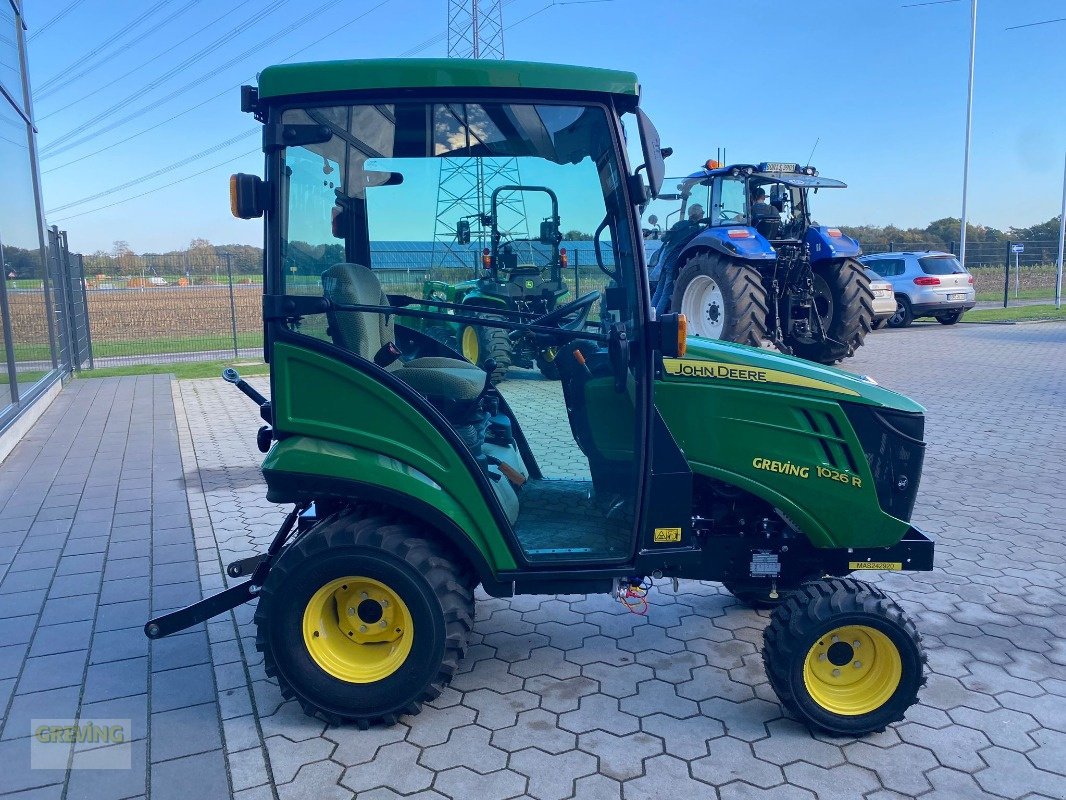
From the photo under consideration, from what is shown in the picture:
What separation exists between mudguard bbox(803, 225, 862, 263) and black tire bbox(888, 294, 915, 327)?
25.9ft

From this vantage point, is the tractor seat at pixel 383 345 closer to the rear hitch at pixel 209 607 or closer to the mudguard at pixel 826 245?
the rear hitch at pixel 209 607

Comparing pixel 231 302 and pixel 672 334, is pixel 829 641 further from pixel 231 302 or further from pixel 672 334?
pixel 231 302

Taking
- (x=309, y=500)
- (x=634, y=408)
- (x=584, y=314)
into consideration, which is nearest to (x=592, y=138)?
(x=584, y=314)

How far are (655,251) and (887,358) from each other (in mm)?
4219

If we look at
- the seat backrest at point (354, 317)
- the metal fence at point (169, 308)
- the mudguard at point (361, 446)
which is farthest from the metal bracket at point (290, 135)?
the metal fence at point (169, 308)

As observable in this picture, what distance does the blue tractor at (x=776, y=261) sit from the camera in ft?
36.0

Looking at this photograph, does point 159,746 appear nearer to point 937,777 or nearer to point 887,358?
point 937,777

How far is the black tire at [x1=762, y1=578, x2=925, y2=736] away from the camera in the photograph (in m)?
2.96

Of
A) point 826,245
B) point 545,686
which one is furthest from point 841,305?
point 545,686

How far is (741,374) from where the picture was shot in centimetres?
321

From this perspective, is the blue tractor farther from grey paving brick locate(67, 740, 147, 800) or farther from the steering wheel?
grey paving brick locate(67, 740, 147, 800)

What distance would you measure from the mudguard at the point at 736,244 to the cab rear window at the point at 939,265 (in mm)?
9367

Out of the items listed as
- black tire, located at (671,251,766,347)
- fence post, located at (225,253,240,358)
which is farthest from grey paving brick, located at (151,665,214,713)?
fence post, located at (225,253,240,358)

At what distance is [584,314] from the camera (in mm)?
3104
